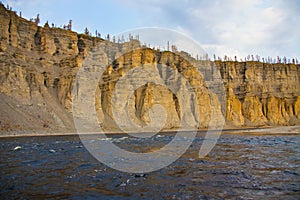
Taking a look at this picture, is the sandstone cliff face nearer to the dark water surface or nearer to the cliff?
the cliff

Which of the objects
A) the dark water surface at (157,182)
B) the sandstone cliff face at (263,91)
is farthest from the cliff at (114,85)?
the dark water surface at (157,182)

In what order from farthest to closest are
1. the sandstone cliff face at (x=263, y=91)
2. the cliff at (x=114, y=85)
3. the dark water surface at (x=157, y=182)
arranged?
the sandstone cliff face at (x=263, y=91), the cliff at (x=114, y=85), the dark water surface at (x=157, y=182)

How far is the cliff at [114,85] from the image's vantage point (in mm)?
52875

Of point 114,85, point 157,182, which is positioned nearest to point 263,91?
point 114,85

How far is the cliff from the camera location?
52875 mm

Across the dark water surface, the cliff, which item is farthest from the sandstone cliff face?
the dark water surface

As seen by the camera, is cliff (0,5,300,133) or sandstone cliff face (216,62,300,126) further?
sandstone cliff face (216,62,300,126)

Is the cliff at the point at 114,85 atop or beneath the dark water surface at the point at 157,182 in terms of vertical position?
atop

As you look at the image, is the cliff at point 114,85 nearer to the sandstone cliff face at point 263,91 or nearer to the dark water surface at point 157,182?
the sandstone cliff face at point 263,91

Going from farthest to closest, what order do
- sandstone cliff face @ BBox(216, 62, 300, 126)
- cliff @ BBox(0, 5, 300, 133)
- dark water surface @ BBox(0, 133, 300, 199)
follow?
sandstone cliff face @ BBox(216, 62, 300, 126), cliff @ BBox(0, 5, 300, 133), dark water surface @ BBox(0, 133, 300, 199)

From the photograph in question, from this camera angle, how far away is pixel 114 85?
248ft

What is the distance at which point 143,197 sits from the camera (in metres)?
7.66

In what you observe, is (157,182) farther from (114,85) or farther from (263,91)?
(263,91)

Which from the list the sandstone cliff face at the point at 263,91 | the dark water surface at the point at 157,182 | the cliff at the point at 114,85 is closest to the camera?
the dark water surface at the point at 157,182
